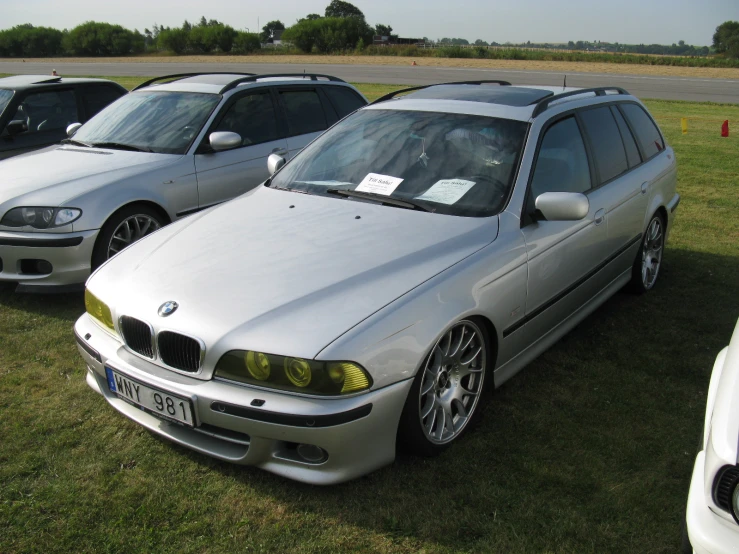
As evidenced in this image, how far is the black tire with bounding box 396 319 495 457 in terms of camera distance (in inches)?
115

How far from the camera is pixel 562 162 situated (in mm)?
4066

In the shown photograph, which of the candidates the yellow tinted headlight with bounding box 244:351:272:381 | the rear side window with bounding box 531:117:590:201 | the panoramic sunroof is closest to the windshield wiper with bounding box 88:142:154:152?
the panoramic sunroof

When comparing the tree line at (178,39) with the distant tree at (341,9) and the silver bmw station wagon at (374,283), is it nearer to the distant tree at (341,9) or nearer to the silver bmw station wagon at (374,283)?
the distant tree at (341,9)

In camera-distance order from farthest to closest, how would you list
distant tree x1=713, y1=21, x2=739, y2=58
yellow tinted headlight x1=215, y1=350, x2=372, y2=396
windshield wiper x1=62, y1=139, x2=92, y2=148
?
distant tree x1=713, y1=21, x2=739, y2=58
windshield wiper x1=62, y1=139, x2=92, y2=148
yellow tinted headlight x1=215, y1=350, x2=372, y2=396

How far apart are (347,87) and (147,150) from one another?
2.50 meters

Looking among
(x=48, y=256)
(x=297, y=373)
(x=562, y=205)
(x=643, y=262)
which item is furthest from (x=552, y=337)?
(x=48, y=256)

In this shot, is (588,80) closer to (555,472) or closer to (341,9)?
(555,472)

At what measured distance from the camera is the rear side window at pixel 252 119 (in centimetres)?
615

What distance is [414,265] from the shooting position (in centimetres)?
313

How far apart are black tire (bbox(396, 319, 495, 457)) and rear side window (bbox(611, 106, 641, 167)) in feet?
7.56

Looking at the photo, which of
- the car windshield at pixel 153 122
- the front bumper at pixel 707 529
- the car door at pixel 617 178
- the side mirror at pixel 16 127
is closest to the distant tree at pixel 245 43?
the side mirror at pixel 16 127

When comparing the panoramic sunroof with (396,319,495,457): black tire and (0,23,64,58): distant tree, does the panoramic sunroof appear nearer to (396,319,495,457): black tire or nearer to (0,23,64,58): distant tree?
(396,319,495,457): black tire

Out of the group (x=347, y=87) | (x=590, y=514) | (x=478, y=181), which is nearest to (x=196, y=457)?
(x=590, y=514)

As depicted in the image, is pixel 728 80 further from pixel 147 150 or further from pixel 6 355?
pixel 6 355
